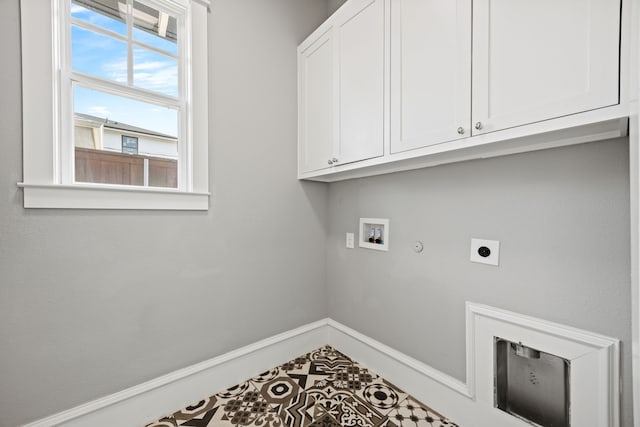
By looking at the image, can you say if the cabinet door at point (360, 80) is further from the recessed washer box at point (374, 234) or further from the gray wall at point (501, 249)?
the recessed washer box at point (374, 234)

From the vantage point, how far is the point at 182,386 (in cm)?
160

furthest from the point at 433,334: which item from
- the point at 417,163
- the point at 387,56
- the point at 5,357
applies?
the point at 5,357

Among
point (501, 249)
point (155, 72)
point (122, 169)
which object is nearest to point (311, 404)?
point (501, 249)

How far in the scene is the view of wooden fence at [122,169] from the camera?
1.39 m

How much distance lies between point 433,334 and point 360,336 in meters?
0.60

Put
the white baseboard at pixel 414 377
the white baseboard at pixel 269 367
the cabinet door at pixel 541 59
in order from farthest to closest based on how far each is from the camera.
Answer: the white baseboard at pixel 414 377, the white baseboard at pixel 269 367, the cabinet door at pixel 541 59

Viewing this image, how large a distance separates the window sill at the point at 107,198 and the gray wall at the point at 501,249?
3.71ft

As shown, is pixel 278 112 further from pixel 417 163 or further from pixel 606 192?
pixel 606 192

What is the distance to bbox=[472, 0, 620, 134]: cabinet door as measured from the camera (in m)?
0.82

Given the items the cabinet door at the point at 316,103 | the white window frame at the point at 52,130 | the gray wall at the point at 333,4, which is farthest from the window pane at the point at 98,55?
the gray wall at the point at 333,4

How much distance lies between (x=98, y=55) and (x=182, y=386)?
189cm

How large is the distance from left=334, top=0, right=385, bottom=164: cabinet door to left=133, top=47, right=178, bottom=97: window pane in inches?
40.1

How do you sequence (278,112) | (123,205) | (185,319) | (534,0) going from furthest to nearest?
(278,112), (185,319), (123,205), (534,0)

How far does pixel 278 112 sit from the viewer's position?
2.00 m
